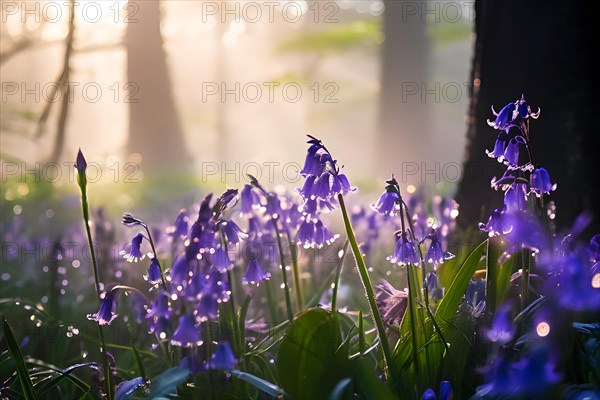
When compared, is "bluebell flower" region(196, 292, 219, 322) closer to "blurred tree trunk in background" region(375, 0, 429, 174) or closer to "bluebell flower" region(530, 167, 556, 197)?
"bluebell flower" region(530, 167, 556, 197)

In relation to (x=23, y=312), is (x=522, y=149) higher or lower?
higher

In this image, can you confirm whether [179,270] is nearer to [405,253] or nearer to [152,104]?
[405,253]

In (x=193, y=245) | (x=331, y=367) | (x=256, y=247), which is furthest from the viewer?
(x=256, y=247)

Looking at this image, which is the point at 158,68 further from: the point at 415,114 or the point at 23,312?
the point at 23,312

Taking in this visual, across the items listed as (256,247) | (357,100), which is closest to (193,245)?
(256,247)

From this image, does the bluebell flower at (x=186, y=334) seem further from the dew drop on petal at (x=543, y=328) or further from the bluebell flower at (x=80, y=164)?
the dew drop on petal at (x=543, y=328)

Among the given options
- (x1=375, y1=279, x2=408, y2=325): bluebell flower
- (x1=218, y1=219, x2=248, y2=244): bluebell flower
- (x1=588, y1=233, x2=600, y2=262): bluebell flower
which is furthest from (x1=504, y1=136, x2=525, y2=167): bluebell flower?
(x1=218, y1=219, x2=248, y2=244): bluebell flower
